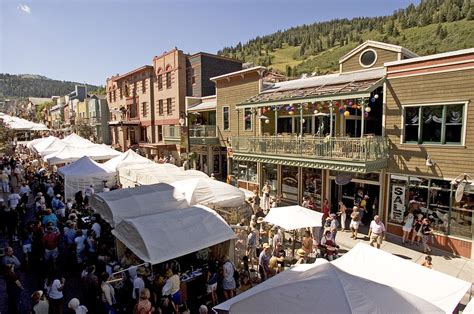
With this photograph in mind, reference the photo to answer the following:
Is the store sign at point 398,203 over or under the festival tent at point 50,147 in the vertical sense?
under

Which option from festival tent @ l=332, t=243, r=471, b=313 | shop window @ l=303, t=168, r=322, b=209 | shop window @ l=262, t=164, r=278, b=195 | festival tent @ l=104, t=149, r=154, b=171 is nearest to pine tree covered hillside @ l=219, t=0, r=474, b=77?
shop window @ l=262, t=164, r=278, b=195

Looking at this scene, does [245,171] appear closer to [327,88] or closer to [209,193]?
[327,88]

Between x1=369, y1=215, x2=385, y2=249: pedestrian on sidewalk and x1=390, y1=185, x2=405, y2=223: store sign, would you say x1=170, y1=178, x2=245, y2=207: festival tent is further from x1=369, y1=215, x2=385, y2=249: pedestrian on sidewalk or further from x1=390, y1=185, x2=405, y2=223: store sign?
x1=390, y1=185, x2=405, y2=223: store sign

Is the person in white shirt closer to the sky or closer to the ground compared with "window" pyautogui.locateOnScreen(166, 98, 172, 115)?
closer to the ground

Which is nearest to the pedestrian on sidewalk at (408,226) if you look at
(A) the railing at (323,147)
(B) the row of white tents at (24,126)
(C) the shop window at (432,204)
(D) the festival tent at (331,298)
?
(C) the shop window at (432,204)

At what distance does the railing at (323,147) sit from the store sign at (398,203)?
5.21 feet

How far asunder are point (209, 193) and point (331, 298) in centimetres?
843

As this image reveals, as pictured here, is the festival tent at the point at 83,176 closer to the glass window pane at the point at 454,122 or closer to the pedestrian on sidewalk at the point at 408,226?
the pedestrian on sidewalk at the point at 408,226

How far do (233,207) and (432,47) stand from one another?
6124 centimetres

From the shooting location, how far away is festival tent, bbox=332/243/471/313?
5910 mm

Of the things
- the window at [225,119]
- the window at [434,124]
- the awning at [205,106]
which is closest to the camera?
the window at [434,124]

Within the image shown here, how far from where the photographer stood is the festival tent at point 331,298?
475 cm

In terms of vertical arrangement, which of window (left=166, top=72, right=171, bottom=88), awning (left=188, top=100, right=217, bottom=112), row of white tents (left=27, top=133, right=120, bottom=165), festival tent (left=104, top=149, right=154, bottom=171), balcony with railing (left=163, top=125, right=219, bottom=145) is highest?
window (left=166, top=72, right=171, bottom=88)

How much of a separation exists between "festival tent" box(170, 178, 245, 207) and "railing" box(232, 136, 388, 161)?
402 centimetres
